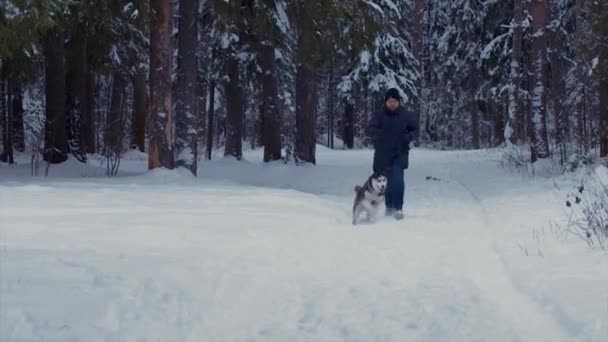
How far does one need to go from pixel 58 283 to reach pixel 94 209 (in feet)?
13.0

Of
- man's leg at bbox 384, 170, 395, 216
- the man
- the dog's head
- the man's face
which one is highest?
the man's face

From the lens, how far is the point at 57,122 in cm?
1638

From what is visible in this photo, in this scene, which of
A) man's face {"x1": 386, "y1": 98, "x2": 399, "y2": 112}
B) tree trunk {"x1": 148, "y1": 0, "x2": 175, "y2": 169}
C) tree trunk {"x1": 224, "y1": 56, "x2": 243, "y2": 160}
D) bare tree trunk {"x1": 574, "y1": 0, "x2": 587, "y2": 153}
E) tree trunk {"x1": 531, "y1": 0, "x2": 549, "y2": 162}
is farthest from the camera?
tree trunk {"x1": 224, "y1": 56, "x2": 243, "y2": 160}

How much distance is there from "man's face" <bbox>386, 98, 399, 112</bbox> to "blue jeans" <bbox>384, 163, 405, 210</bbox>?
33.3 inches

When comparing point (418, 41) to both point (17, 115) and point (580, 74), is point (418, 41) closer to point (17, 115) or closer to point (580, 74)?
point (580, 74)

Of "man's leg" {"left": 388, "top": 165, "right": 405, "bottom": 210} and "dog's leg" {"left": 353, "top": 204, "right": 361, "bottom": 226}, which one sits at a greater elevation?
"man's leg" {"left": 388, "top": 165, "right": 405, "bottom": 210}

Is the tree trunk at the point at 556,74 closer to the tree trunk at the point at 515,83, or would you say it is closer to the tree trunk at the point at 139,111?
the tree trunk at the point at 515,83

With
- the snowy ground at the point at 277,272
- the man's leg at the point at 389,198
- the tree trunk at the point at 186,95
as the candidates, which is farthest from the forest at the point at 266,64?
the man's leg at the point at 389,198

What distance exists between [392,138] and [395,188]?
2.50ft

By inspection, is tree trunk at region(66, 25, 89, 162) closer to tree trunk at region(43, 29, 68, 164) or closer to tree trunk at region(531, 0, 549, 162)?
tree trunk at region(43, 29, 68, 164)

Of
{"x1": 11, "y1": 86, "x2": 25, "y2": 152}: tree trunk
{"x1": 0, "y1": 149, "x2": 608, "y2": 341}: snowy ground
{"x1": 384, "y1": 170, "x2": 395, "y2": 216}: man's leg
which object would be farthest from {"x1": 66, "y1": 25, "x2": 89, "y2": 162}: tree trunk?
{"x1": 384, "y1": 170, "x2": 395, "y2": 216}: man's leg

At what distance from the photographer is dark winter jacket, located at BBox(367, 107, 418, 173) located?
1045cm

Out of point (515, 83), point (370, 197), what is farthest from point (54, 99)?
point (515, 83)

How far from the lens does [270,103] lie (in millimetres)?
18625
